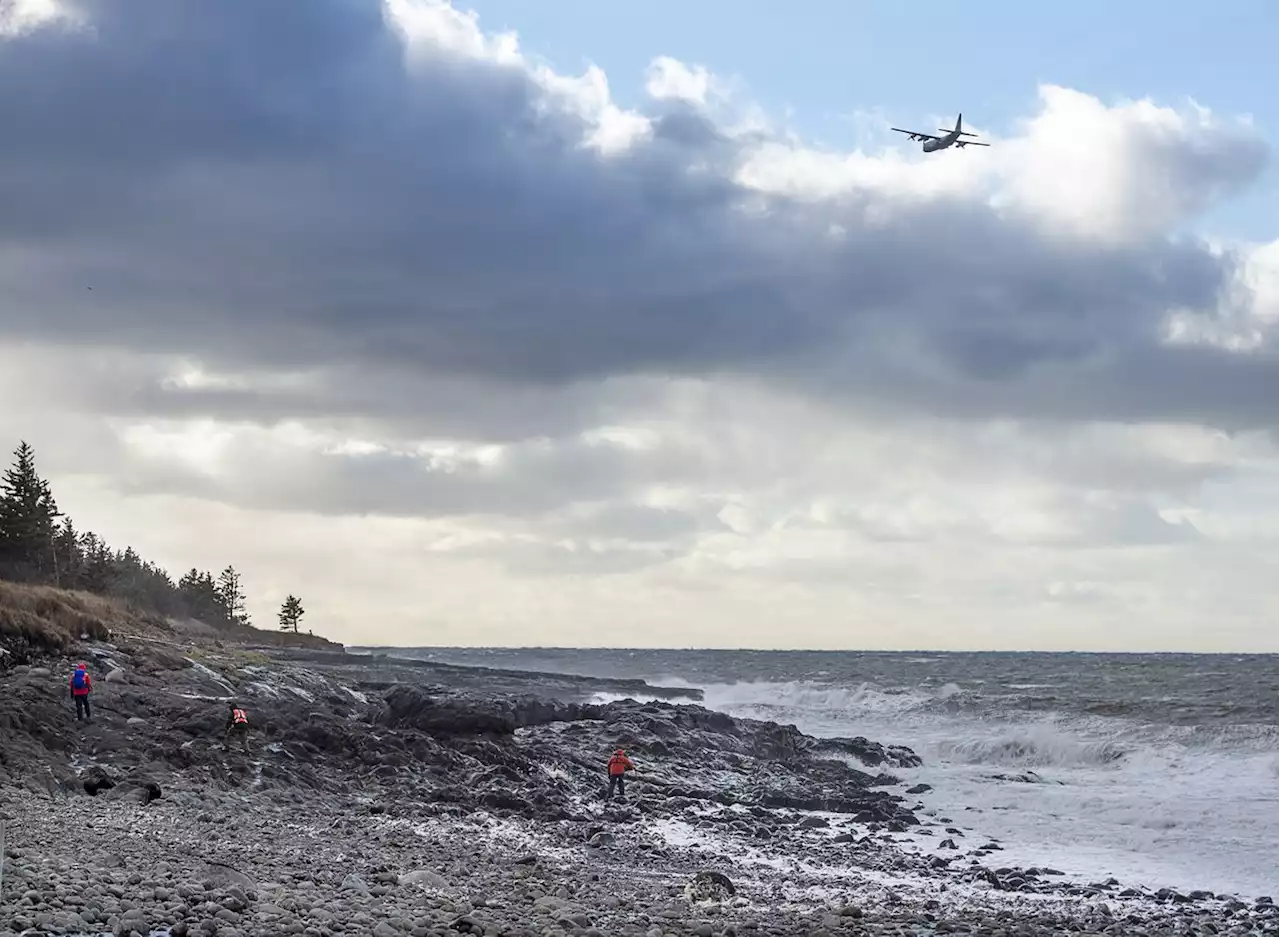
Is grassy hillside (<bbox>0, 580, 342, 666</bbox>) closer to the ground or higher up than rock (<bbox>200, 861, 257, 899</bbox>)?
higher up

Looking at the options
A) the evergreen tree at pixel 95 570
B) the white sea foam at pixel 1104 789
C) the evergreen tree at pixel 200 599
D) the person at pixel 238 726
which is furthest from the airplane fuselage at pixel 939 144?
the evergreen tree at pixel 200 599

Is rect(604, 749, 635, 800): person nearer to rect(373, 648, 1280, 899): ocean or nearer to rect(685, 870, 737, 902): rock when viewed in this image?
rect(373, 648, 1280, 899): ocean

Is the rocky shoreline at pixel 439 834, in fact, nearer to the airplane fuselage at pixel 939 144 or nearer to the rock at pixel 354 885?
the rock at pixel 354 885

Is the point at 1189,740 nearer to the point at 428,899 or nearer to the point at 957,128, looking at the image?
the point at 957,128

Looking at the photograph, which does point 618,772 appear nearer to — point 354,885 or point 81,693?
point 81,693

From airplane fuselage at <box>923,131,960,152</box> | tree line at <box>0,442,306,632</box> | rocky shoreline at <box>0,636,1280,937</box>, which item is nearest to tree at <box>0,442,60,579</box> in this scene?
tree line at <box>0,442,306,632</box>

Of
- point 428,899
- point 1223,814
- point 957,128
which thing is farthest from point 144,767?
point 957,128
